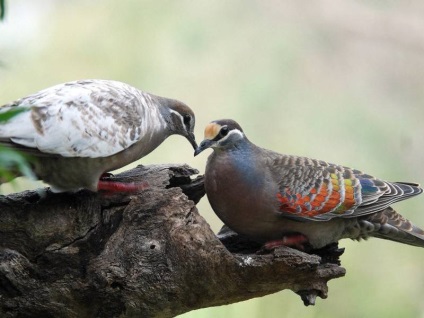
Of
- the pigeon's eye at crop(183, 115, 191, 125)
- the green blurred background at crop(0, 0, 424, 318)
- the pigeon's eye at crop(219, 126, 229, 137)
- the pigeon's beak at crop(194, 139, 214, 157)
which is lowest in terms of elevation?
the green blurred background at crop(0, 0, 424, 318)

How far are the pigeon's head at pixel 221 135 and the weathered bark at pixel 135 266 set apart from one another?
516 millimetres

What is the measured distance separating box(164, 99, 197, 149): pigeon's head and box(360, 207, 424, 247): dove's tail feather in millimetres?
990

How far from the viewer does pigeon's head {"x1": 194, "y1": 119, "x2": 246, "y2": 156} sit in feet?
11.5

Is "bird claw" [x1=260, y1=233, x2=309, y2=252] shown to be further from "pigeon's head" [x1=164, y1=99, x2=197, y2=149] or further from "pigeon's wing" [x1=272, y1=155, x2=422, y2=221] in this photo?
"pigeon's head" [x1=164, y1=99, x2=197, y2=149]

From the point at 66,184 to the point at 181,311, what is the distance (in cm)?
72

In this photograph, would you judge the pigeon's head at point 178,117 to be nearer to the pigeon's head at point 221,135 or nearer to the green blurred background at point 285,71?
the pigeon's head at point 221,135

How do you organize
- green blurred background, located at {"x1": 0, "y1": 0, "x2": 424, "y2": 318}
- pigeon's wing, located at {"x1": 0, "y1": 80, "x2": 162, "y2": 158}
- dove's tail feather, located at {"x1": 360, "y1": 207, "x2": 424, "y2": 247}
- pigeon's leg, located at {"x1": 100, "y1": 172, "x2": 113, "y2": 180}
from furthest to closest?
green blurred background, located at {"x1": 0, "y1": 0, "x2": 424, "y2": 318} → dove's tail feather, located at {"x1": 360, "y1": 207, "x2": 424, "y2": 247} → pigeon's leg, located at {"x1": 100, "y1": 172, "x2": 113, "y2": 180} → pigeon's wing, located at {"x1": 0, "y1": 80, "x2": 162, "y2": 158}

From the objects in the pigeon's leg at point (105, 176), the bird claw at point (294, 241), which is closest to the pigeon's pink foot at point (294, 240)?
the bird claw at point (294, 241)

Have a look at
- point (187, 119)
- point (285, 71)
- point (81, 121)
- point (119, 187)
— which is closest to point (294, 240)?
point (119, 187)

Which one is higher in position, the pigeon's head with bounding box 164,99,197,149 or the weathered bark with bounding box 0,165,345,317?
the pigeon's head with bounding box 164,99,197,149

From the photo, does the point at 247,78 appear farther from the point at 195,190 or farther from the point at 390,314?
the point at 195,190

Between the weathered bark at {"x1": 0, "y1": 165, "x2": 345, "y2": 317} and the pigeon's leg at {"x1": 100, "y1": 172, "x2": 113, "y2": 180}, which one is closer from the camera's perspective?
the weathered bark at {"x1": 0, "y1": 165, "x2": 345, "y2": 317}

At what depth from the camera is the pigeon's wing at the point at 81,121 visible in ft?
10.1

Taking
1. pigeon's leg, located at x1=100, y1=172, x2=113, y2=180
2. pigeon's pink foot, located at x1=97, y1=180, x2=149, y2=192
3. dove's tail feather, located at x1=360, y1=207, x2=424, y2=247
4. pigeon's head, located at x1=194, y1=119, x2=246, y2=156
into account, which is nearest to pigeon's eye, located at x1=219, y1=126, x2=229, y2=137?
Result: pigeon's head, located at x1=194, y1=119, x2=246, y2=156
